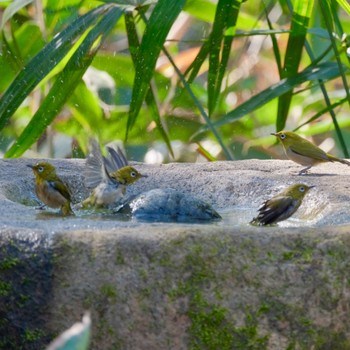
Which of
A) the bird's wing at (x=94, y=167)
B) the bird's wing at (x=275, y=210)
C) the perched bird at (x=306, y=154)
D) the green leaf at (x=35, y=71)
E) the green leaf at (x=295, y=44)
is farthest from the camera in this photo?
the green leaf at (x=295, y=44)

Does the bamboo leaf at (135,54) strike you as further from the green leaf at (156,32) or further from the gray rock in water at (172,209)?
the gray rock in water at (172,209)


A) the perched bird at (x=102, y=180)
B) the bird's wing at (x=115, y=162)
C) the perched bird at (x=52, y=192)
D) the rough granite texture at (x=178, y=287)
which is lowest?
the rough granite texture at (x=178, y=287)

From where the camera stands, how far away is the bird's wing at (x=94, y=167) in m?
4.36

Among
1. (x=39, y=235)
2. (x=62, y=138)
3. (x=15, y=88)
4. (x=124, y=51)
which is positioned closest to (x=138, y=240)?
(x=39, y=235)

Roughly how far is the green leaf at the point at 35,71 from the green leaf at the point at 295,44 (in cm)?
116

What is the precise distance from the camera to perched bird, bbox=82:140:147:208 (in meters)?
4.23

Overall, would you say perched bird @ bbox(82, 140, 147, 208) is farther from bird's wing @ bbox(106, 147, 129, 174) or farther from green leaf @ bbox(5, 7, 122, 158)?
green leaf @ bbox(5, 7, 122, 158)

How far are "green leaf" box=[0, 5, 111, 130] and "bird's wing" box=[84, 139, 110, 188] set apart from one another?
2.20 ft

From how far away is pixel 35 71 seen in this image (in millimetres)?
4984

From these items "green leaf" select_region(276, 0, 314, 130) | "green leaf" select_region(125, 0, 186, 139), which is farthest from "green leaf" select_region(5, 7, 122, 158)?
"green leaf" select_region(276, 0, 314, 130)

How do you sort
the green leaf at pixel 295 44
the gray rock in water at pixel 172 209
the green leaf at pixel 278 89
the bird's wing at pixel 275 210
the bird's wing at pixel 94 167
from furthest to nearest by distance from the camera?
1. the green leaf at pixel 278 89
2. the green leaf at pixel 295 44
3. the bird's wing at pixel 94 167
4. the gray rock in water at pixel 172 209
5. the bird's wing at pixel 275 210

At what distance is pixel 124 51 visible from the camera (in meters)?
8.08

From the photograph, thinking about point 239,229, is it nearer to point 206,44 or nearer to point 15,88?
point 15,88

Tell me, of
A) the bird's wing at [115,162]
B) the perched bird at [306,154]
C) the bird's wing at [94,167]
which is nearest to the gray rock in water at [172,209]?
the bird's wing at [94,167]
